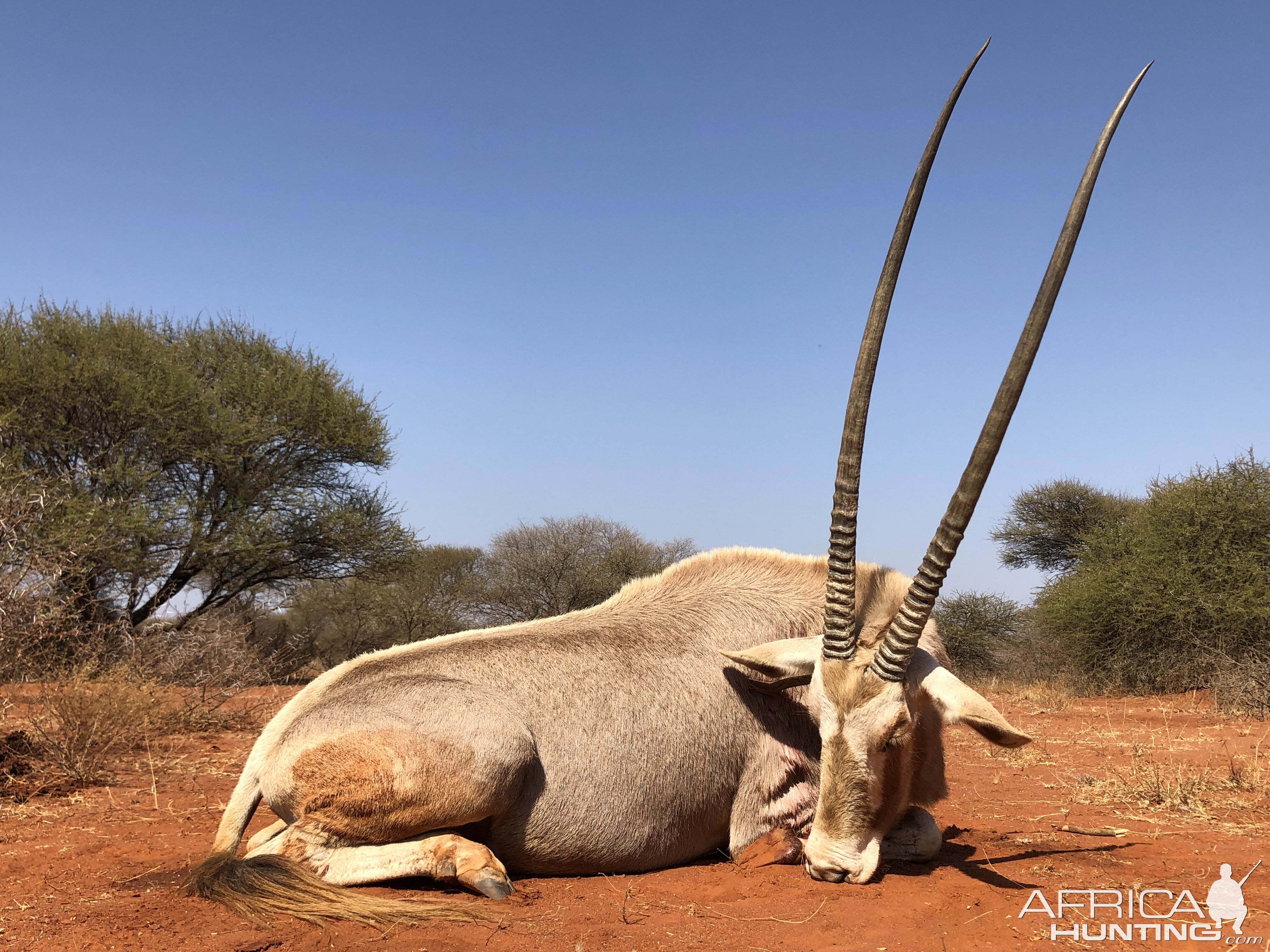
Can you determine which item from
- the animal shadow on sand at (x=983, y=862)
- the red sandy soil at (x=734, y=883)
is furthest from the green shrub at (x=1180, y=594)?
the animal shadow on sand at (x=983, y=862)

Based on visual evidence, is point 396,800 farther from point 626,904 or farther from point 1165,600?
point 1165,600

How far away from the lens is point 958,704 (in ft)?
13.8

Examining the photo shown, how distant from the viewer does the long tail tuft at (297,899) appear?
3.67 m

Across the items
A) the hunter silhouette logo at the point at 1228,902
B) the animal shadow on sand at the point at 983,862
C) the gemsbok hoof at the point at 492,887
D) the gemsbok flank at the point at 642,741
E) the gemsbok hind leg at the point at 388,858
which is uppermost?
the gemsbok flank at the point at 642,741

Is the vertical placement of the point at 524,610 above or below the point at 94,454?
below

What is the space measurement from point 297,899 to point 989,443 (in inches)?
136

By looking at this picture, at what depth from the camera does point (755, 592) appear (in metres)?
5.20

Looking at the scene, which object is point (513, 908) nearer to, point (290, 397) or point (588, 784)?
point (588, 784)

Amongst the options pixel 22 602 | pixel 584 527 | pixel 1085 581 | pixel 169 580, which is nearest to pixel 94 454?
pixel 169 580

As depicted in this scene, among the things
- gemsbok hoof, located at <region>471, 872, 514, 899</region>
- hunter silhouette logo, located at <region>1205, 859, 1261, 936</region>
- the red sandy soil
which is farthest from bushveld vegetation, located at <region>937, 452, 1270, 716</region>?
gemsbok hoof, located at <region>471, 872, 514, 899</region>

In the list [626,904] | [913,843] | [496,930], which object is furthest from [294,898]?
A: [913,843]

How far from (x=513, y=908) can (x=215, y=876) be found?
129 centimetres

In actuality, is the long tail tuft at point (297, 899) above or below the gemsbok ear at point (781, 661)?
below

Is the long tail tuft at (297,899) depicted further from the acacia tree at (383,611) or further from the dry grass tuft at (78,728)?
Answer: the acacia tree at (383,611)
